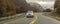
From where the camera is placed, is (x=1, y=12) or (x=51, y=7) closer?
(x=1, y=12)

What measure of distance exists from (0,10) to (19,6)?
1950 centimetres

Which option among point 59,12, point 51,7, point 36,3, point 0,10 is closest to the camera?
point 0,10

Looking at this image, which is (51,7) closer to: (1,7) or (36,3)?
(36,3)

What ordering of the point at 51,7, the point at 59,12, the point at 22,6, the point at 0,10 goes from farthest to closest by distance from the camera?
1. the point at 22,6
2. the point at 51,7
3. the point at 59,12
4. the point at 0,10

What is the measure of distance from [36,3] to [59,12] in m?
11.1

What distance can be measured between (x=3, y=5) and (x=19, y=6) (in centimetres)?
1817

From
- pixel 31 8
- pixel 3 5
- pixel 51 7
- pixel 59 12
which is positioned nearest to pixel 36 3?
pixel 31 8

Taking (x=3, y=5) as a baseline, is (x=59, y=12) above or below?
below

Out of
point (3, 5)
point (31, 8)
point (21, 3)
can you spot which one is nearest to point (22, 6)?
point (21, 3)

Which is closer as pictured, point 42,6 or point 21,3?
point 42,6

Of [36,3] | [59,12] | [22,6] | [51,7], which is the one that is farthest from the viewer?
[22,6]

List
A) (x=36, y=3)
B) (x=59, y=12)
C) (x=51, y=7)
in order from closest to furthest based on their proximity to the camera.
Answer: (x=59, y=12), (x=51, y=7), (x=36, y=3)

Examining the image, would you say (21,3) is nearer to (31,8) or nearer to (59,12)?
(31,8)

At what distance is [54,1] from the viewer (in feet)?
137
